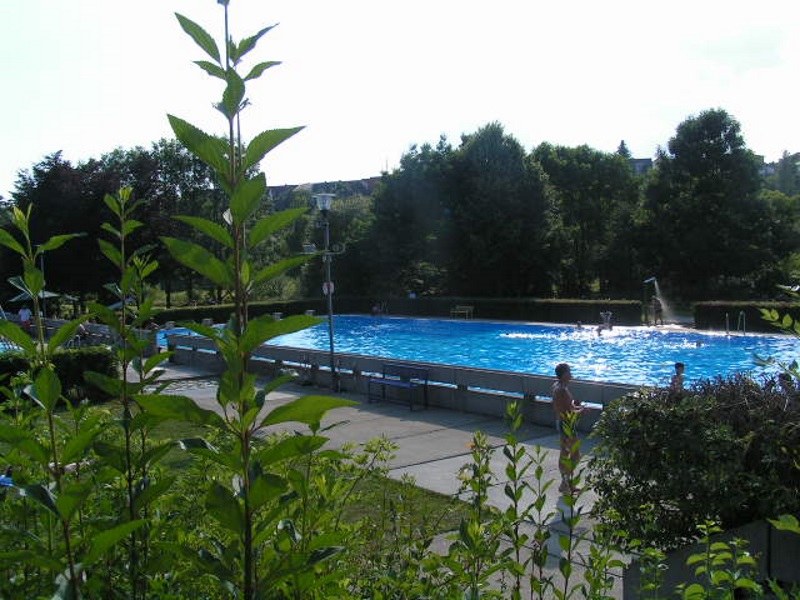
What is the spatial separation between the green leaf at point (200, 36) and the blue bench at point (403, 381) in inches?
548

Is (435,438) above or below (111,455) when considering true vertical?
below

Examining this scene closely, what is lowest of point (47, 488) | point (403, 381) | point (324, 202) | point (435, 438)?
point (435, 438)

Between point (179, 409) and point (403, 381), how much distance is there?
47.2ft

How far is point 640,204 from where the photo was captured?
1778 inches

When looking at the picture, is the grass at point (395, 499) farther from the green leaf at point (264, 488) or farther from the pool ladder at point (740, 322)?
the pool ladder at point (740, 322)

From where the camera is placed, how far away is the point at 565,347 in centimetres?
2872

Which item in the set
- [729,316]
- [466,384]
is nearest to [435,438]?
[466,384]

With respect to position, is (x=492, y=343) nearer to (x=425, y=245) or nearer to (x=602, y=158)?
(x=425, y=245)

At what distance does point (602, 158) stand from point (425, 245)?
16.1m

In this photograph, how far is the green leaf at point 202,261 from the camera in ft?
4.78

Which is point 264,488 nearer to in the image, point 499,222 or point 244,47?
point 244,47

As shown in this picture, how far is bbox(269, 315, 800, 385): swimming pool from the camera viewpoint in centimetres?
2366

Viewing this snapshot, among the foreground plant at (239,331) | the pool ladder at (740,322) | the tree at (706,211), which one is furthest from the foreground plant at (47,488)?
the tree at (706,211)

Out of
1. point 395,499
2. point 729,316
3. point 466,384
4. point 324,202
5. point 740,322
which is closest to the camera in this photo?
point 395,499
